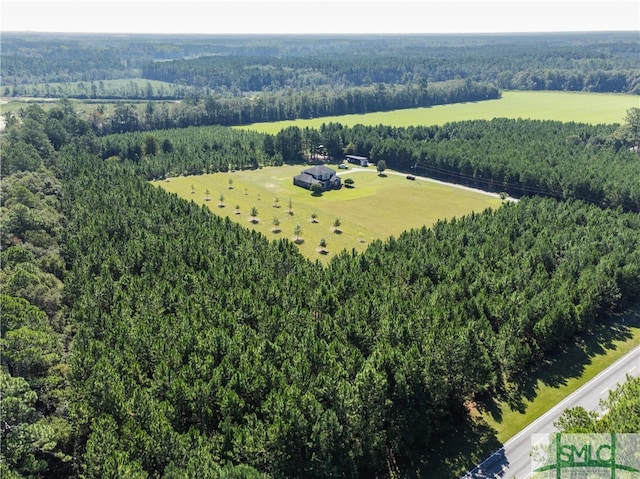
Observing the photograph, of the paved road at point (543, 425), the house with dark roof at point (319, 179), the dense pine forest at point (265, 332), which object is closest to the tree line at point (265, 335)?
the dense pine forest at point (265, 332)

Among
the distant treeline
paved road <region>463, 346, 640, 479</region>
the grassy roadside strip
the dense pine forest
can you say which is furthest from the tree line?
the distant treeline

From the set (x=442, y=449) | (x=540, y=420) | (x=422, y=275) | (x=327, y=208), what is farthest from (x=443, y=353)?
(x=327, y=208)

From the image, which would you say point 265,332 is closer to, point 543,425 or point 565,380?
point 543,425

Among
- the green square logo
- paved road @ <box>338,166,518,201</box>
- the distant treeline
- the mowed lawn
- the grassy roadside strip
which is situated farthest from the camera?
paved road @ <box>338,166,518,201</box>

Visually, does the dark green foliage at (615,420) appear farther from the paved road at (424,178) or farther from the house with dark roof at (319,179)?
the house with dark roof at (319,179)

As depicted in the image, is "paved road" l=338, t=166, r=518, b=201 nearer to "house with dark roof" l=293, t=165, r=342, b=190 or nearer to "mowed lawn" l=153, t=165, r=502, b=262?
"mowed lawn" l=153, t=165, r=502, b=262

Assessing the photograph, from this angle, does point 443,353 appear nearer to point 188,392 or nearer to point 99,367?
point 188,392
